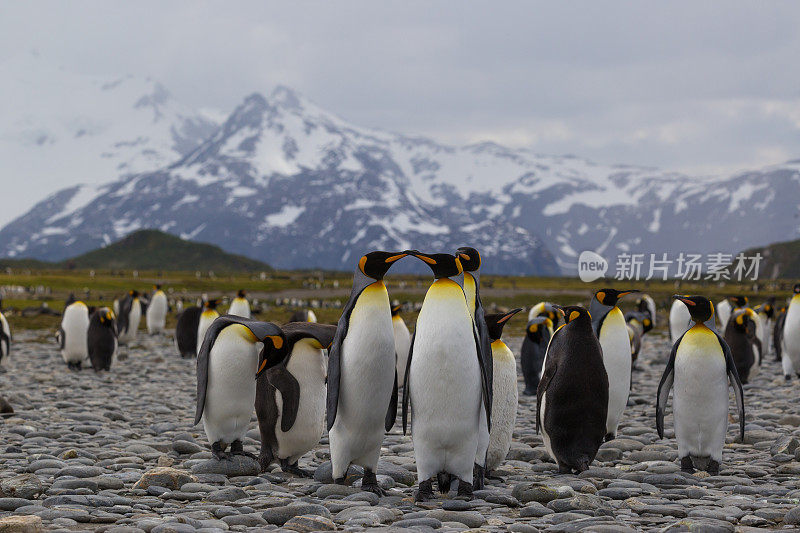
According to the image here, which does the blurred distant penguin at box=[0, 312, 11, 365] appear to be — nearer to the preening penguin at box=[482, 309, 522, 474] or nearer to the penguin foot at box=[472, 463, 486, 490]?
the preening penguin at box=[482, 309, 522, 474]

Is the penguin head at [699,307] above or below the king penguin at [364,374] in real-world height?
above

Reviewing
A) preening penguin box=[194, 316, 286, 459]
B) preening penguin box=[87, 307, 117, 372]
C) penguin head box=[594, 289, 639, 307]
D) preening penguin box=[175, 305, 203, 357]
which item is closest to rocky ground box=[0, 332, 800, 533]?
preening penguin box=[194, 316, 286, 459]

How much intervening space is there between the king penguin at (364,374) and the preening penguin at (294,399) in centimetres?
59

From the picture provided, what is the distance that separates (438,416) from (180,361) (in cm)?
1366

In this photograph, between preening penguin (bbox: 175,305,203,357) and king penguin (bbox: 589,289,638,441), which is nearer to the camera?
king penguin (bbox: 589,289,638,441)

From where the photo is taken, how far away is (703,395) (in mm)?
6711

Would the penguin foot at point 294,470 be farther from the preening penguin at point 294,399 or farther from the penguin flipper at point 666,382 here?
the penguin flipper at point 666,382

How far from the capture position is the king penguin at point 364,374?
5.81 m

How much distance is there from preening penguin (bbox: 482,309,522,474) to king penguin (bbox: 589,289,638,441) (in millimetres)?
2026

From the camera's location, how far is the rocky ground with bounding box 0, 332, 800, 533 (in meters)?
4.80

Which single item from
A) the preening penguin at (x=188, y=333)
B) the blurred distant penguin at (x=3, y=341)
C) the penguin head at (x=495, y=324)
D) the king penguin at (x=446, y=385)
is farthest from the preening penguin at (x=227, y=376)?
the preening penguin at (x=188, y=333)

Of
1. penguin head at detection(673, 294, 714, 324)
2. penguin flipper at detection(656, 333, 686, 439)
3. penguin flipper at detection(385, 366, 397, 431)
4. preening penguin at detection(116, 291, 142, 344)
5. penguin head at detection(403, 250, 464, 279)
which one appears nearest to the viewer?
penguin head at detection(403, 250, 464, 279)

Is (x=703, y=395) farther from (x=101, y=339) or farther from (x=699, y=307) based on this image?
(x=101, y=339)

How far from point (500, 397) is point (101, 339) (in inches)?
410
